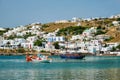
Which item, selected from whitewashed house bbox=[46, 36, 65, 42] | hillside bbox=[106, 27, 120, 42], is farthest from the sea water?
whitewashed house bbox=[46, 36, 65, 42]

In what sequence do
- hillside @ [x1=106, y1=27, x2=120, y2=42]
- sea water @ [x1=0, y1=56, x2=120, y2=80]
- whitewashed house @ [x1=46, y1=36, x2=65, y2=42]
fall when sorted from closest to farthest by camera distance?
sea water @ [x1=0, y1=56, x2=120, y2=80]
hillside @ [x1=106, y1=27, x2=120, y2=42]
whitewashed house @ [x1=46, y1=36, x2=65, y2=42]

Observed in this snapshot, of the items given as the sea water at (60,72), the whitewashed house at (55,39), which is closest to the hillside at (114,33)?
the whitewashed house at (55,39)

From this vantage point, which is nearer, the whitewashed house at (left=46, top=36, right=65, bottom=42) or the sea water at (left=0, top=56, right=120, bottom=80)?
the sea water at (left=0, top=56, right=120, bottom=80)

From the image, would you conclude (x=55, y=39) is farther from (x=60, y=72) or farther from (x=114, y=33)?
(x=60, y=72)

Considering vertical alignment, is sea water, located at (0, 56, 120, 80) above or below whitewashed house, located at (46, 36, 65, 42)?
below

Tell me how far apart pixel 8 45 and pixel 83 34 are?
3185 centimetres

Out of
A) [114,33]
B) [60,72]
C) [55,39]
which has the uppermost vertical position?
[114,33]

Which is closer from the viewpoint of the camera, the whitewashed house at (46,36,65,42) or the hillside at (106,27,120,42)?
the hillside at (106,27,120,42)

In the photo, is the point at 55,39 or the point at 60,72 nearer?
the point at 60,72

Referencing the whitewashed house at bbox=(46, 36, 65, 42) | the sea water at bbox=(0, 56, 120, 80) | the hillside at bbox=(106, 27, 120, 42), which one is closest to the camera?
the sea water at bbox=(0, 56, 120, 80)

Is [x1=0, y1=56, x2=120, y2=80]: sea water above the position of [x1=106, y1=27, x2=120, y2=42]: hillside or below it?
below

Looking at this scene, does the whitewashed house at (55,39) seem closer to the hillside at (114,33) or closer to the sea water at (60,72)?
the hillside at (114,33)

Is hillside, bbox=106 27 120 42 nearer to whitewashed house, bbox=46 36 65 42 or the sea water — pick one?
whitewashed house, bbox=46 36 65 42

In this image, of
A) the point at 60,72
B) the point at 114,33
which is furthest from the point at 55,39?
the point at 60,72
